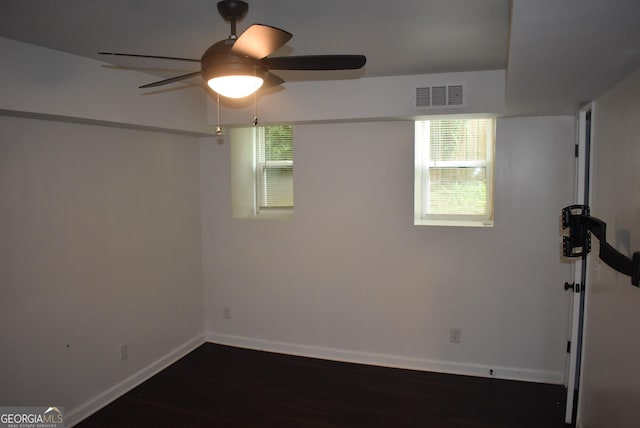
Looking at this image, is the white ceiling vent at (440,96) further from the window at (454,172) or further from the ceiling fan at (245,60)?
the ceiling fan at (245,60)

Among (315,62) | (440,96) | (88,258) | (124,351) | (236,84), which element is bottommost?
(124,351)

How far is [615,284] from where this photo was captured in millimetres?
2033

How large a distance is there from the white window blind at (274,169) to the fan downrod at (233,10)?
2298mm

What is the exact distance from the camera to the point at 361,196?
3.79 meters

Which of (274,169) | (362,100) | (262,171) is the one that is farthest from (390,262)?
(262,171)

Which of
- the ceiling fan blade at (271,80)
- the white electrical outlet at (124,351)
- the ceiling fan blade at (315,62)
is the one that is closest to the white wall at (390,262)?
the white electrical outlet at (124,351)

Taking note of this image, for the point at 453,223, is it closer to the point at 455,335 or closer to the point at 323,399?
the point at 455,335

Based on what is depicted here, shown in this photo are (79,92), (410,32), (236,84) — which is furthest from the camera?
(79,92)

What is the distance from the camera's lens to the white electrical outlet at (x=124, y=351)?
3.38m

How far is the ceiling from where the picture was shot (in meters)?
1.37

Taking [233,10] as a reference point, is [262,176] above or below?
below

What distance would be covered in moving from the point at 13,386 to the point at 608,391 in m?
3.37

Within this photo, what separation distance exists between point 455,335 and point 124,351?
8.96 ft

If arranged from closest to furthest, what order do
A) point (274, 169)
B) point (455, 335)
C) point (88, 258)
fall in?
1. point (88, 258)
2. point (455, 335)
3. point (274, 169)
